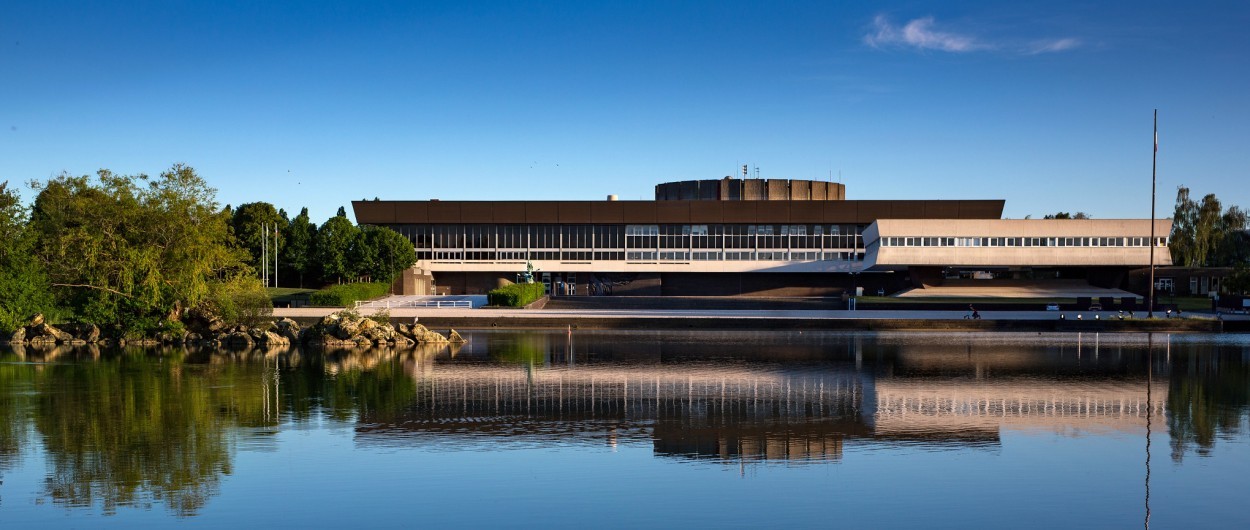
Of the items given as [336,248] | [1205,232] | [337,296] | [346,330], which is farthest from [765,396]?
[1205,232]

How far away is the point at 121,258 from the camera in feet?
128

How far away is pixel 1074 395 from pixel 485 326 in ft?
91.8

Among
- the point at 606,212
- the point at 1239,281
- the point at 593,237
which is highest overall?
the point at 606,212

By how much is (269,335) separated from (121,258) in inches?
267

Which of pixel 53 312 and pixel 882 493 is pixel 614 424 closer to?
pixel 882 493

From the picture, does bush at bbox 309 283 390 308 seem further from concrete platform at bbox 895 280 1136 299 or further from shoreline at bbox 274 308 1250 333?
concrete platform at bbox 895 280 1136 299

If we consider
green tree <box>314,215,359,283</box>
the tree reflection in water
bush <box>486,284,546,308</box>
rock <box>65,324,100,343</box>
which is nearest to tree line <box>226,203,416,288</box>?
green tree <box>314,215,359,283</box>

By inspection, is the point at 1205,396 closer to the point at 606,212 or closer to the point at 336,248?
the point at 336,248

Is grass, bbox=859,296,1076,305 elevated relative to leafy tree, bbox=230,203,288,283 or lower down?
lower down

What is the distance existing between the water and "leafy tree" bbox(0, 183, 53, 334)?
12.2m

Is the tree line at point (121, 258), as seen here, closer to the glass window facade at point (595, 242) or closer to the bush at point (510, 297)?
the bush at point (510, 297)

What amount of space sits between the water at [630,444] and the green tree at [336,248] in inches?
1716

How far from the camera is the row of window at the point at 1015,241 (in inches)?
2606

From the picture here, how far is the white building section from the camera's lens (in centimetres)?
6600
